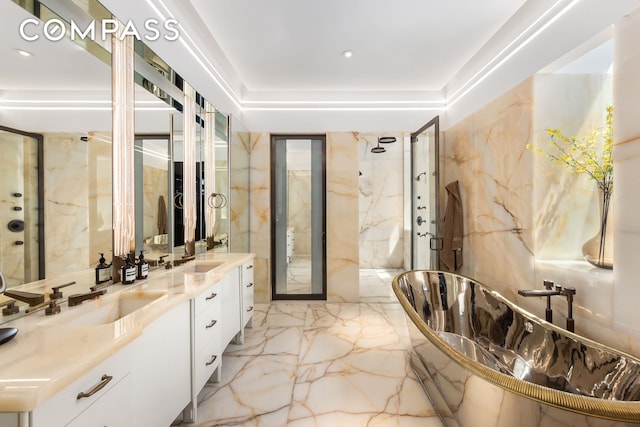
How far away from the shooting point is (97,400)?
0.98m

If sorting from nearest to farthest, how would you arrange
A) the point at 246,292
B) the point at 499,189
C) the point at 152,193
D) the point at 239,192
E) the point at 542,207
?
the point at 152,193 → the point at 542,207 → the point at 499,189 → the point at 246,292 → the point at 239,192

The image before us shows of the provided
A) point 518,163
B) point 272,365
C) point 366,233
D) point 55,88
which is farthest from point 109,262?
point 366,233

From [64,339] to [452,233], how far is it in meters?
3.32

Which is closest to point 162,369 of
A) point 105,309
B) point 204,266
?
point 105,309

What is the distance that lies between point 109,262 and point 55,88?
936 millimetres

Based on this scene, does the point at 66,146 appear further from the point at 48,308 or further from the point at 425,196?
the point at 425,196

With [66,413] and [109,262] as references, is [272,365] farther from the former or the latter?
[66,413]

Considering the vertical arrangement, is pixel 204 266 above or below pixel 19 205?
below

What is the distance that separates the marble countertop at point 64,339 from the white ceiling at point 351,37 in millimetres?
2124

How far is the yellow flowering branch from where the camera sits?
1969 millimetres

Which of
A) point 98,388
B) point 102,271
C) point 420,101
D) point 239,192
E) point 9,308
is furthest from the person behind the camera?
point 420,101

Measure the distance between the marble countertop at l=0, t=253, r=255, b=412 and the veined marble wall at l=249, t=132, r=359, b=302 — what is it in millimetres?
2247

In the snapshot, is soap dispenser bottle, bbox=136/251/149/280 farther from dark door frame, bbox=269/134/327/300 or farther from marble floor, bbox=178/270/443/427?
dark door frame, bbox=269/134/327/300

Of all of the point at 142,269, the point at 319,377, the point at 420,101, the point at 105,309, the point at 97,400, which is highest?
the point at 420,101
